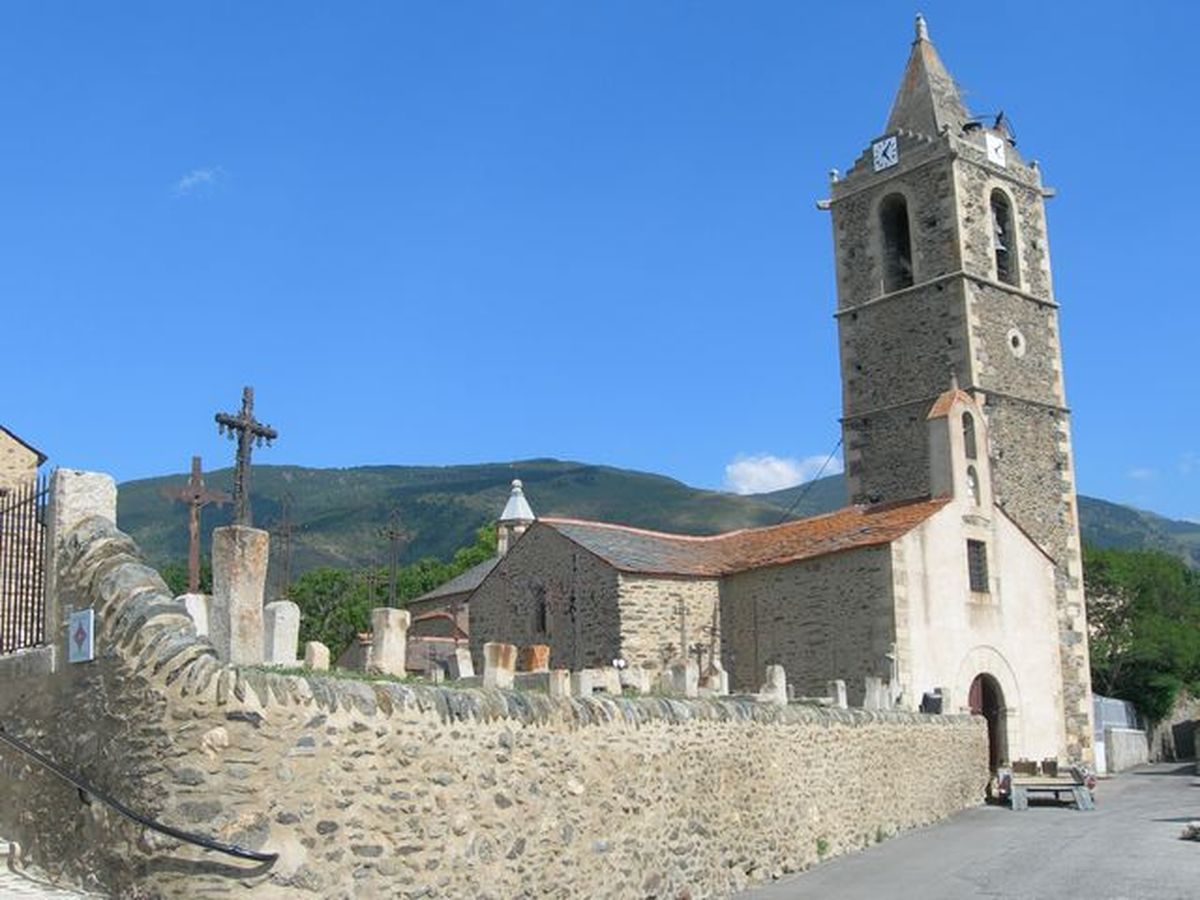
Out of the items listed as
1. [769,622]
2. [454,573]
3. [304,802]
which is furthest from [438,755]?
[454,573]

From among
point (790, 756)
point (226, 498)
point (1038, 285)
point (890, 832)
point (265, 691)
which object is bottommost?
point (890, 832)

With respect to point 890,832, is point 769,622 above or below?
above

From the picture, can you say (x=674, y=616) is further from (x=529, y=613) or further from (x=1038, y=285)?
(x=1038, y=285)

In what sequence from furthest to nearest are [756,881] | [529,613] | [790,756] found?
[529,613] < [790,756] < [756,881]

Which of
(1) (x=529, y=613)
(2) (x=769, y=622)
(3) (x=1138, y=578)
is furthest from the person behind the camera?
(3) (x=1138, y=578)

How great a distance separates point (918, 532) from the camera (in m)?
27.6

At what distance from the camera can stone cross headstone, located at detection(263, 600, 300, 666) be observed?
11727 mm

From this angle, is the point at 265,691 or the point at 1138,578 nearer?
the point at 265,691

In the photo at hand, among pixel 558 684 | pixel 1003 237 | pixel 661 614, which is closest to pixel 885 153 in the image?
pixel 1003 237

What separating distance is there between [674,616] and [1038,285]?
15645mm

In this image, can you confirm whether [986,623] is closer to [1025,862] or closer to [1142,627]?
[1025,862]

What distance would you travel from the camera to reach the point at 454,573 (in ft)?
233

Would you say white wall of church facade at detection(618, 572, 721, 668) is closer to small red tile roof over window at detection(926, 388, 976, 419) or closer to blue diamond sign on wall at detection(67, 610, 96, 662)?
small red tile roof over window at detection(926, 388, 976, 419)

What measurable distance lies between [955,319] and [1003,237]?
4.42 metres
